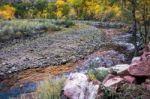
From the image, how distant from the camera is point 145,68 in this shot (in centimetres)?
1192

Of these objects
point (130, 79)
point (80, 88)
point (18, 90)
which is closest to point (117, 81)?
point (130, 79)

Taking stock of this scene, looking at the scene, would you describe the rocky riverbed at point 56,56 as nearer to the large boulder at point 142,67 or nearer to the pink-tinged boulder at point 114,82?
the pink-tinged boulder at point 114,82

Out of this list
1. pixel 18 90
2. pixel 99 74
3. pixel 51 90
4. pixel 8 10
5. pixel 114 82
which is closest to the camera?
pixel 114 82

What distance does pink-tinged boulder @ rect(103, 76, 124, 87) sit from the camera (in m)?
11.8

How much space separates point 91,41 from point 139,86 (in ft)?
88.0

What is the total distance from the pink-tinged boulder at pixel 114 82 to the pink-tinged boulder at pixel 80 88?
0.29 meters

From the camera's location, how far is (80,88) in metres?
12.8

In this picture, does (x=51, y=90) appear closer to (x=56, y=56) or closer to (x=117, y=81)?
(x=117, y=81)

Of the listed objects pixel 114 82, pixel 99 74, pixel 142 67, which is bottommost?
pixel 99 74

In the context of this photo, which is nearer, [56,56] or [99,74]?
[99,74]

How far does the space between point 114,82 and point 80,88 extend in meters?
1.36

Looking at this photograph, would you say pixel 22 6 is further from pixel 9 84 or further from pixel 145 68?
pixel 145 68

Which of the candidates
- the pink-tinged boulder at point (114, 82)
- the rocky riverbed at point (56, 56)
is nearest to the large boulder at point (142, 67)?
the pink-tinged boulder at point (114, 82)

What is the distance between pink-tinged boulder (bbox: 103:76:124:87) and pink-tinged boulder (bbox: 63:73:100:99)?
29 centimetres
